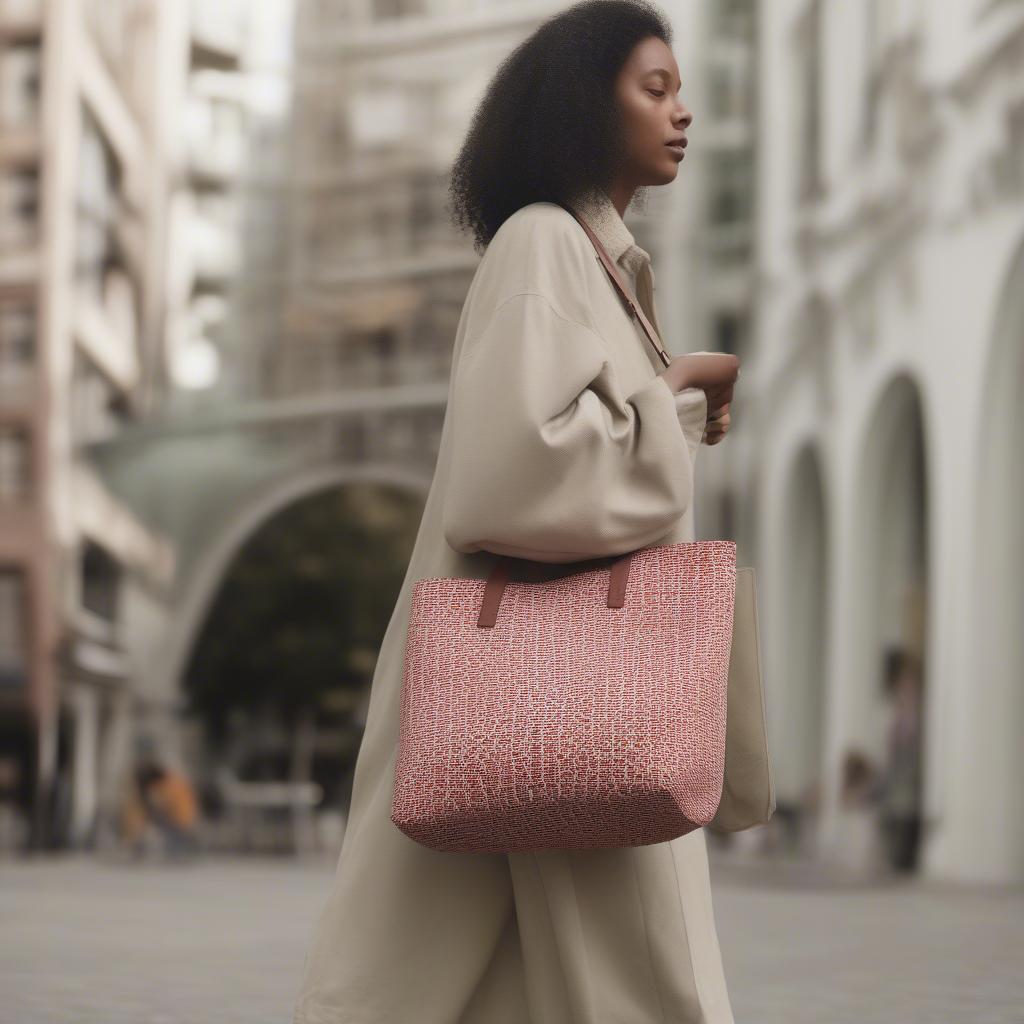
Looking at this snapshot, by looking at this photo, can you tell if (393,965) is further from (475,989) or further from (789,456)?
(789,456)

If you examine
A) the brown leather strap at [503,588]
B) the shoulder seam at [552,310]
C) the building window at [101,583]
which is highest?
the shoulder seam at [552,310]

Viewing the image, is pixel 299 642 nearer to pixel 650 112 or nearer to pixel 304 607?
Answer: pixel 304 607

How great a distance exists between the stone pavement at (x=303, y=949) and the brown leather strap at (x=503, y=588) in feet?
11.0

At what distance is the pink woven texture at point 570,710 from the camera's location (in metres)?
2.59

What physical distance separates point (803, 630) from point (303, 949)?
51.5ft

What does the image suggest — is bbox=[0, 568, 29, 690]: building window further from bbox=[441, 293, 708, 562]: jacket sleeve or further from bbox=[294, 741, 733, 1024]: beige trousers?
bbox=[441, 293, 708, 562]: jacket sleeve

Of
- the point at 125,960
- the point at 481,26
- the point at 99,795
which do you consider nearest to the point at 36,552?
the point at 99,795

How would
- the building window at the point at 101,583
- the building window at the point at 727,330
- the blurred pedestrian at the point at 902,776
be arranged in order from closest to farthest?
the blurred pedestrian at the point at 902,776 → the building window at the point at 727,330 → the building window at the point at 101,583

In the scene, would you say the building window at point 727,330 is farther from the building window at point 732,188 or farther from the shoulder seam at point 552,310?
the shoulder seam at point 552,310

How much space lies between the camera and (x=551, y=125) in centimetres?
307

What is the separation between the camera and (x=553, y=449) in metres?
2.72

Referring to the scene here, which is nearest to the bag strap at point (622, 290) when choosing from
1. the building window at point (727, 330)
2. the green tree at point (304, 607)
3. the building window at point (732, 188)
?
the building window at point (732, 188)

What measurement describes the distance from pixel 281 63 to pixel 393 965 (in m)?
32.5

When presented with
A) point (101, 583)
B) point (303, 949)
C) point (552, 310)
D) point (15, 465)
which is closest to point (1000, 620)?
point (303, 949)
